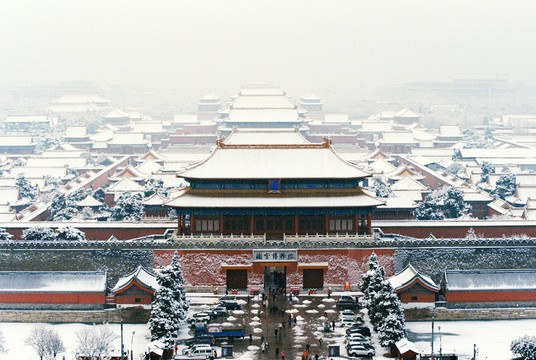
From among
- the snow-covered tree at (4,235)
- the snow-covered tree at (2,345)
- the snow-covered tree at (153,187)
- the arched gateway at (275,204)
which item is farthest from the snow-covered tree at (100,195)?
the snow-covered tree at (2,345)

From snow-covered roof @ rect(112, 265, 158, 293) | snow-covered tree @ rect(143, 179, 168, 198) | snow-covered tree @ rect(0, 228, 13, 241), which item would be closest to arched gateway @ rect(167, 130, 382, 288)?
snow-covered roof @ rect(112, 265, 158, 293)

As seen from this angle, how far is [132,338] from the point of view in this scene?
32.7 meters

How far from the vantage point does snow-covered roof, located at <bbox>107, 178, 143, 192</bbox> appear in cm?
6203

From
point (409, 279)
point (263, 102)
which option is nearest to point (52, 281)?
point (409, 279)

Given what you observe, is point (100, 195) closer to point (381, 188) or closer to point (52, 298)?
point (381, 188)

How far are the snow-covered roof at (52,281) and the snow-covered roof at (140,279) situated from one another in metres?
0.79

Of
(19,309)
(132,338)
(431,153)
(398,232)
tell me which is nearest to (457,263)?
(398,232)

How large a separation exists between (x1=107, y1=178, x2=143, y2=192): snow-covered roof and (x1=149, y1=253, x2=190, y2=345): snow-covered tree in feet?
91.1

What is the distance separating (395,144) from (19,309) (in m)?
62.7

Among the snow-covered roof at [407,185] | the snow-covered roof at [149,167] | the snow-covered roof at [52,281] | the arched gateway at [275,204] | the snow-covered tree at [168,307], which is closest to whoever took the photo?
the snow-covered tree at [168,307]

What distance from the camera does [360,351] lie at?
3127 cm

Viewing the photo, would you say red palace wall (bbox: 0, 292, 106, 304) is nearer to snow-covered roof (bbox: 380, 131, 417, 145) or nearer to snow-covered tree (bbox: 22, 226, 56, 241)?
snow-covered tree (bbox: 22, 226, 56, 241)

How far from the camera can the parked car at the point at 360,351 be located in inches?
1230

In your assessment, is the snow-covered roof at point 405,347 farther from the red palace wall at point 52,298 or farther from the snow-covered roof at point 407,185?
the snow-covered roof at point 407,185
